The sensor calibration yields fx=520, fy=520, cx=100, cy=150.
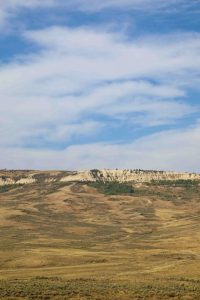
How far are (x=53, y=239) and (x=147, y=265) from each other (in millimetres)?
55794

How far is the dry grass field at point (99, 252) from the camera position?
1802 inches

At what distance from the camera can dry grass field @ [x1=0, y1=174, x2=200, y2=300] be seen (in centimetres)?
4578

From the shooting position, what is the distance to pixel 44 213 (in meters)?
187

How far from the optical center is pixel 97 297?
4116 cm

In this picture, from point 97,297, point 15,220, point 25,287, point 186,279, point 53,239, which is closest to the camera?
point 97,297

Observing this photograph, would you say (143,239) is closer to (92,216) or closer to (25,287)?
(92,216)

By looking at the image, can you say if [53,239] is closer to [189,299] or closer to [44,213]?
[44,213]

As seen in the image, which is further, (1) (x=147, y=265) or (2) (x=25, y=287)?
(1) (x=147, y=265)

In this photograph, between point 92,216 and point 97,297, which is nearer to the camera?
point 97,297

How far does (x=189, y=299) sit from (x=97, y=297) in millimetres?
7636

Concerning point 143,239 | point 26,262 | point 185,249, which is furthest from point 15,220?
point 26,262

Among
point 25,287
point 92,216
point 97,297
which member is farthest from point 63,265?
point 92,216

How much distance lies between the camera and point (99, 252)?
95.6m

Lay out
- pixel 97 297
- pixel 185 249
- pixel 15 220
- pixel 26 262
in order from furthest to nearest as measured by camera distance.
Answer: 1. pixel 15 220
2. pixel 185 249
3. pixel 26 262
4. pixel 97 297
